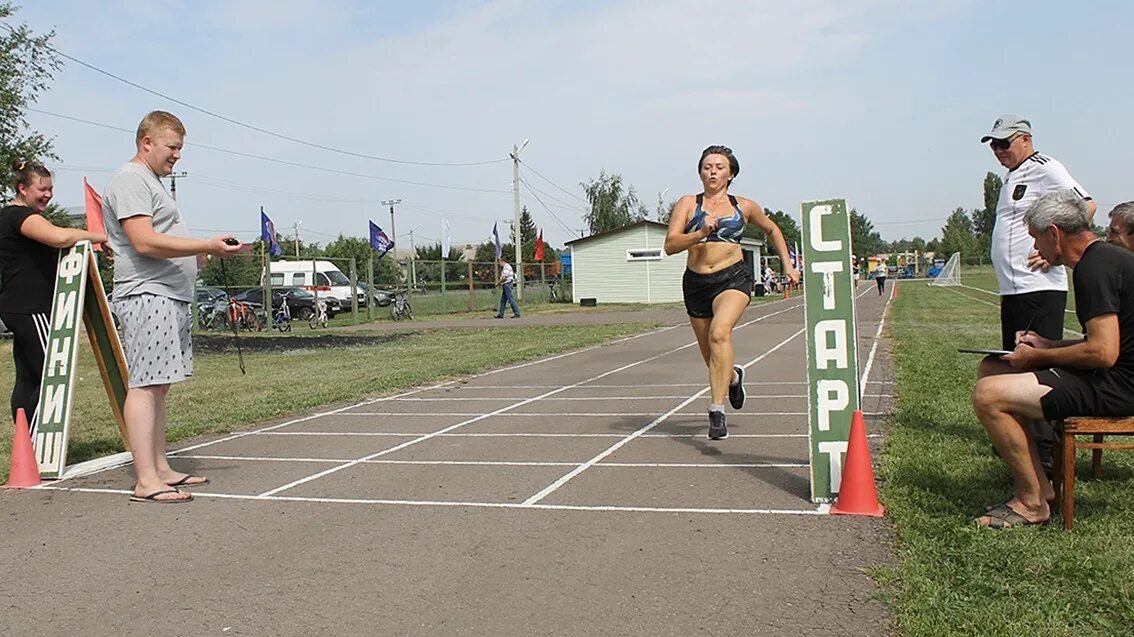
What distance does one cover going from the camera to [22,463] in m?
6.09

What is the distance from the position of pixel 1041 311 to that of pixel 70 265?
6.15m

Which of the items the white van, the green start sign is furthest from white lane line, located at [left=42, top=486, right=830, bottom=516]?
the white van

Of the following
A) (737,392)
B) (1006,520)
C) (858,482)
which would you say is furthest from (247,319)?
(1006,520)

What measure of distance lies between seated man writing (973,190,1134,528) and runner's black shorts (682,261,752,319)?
264cm

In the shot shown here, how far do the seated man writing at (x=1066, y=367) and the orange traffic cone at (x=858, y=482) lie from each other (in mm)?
517

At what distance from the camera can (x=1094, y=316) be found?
4.19 m

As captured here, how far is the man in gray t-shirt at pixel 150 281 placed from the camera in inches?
220

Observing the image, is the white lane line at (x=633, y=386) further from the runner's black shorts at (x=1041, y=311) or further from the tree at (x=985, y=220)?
the tree at (x=985, y=220)

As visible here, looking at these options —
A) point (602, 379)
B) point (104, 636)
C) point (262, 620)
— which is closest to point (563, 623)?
point (262, 620)

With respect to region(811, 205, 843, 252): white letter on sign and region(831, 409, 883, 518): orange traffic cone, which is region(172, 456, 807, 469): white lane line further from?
region(811, 205, 843, 252): white letter on sign

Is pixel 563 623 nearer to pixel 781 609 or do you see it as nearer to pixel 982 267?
pixel 781 609

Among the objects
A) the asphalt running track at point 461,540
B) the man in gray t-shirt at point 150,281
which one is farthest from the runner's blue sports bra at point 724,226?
Result: the man in gray t-shirt at point 150,281

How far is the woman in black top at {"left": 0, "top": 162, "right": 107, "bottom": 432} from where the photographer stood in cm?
637

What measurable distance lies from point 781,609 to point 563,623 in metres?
0.82
